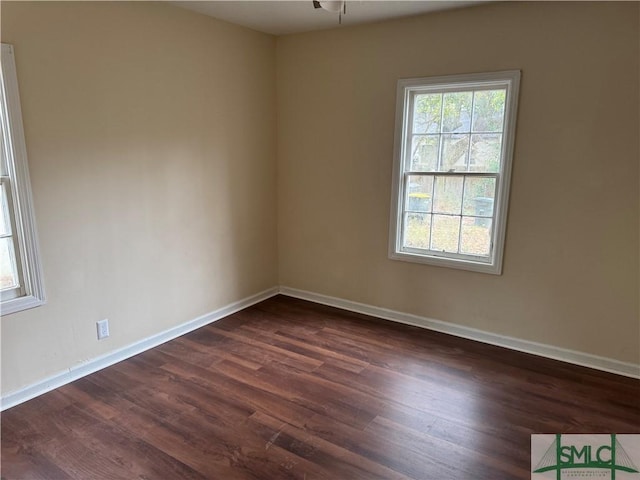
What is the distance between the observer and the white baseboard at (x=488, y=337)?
2920 mm

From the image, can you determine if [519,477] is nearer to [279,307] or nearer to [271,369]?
[271,369]

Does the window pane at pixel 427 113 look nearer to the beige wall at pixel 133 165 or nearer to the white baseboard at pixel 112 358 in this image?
the beige wall at pixel 133 165

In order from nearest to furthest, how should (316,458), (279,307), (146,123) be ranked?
(316,458)
(146,123)
(279,307)

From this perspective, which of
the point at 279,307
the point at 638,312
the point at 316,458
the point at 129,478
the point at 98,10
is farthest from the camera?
the point at 279,307

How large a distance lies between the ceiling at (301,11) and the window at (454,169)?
50 centimetres

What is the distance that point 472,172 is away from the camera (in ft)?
10.6

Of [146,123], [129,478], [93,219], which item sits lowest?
[129,478]

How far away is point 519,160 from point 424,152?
28.5 inches

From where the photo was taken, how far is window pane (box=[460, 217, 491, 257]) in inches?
129

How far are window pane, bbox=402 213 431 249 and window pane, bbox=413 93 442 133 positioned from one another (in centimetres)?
70

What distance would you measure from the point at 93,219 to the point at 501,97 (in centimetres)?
294

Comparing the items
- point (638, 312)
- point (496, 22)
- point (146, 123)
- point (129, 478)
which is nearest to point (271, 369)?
point (129, 478)

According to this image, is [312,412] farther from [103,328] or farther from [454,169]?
[454,169]

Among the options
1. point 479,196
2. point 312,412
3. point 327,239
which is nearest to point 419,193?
point 479,196
